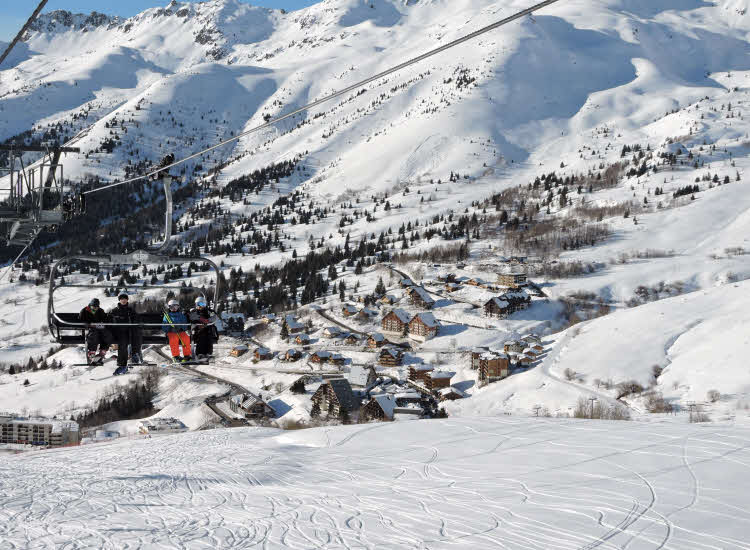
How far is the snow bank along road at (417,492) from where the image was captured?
11.3m

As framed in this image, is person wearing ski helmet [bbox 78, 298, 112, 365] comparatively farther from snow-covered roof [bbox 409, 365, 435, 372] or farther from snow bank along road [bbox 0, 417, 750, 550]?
snow-covered roof [bbox 409, 365, 435, 372]

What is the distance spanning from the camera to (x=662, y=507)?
41.1ft

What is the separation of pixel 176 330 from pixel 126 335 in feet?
4.65

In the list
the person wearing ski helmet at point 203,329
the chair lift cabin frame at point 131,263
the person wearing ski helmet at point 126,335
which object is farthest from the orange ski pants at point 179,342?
the person wearing ski helmet at point 126,335

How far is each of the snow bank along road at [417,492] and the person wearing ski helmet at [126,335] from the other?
3461mm

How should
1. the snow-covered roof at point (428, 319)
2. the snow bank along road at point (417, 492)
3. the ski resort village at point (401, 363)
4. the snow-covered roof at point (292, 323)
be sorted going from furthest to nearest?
the snow-covered roof at point (292, 323), the snow-covered roof at point (428, 319), the ski resort village at point (401, 363), the snow bank along road at point (417, 492)

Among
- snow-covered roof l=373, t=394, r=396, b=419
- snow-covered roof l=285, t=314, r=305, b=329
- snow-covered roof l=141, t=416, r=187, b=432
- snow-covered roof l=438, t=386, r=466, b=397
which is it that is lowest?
snow-covered roof l=141, t=416, r=187, b=432

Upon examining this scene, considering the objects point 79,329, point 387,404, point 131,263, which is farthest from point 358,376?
point 131,263

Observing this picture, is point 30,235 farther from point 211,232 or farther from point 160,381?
point 211,232

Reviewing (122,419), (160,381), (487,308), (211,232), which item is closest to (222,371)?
(160,381)

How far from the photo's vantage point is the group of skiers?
45.6 ft

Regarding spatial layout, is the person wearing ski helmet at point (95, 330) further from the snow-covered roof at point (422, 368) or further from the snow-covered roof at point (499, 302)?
the snow-covered roof at point (499, 302)

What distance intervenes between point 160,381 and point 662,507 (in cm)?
5114

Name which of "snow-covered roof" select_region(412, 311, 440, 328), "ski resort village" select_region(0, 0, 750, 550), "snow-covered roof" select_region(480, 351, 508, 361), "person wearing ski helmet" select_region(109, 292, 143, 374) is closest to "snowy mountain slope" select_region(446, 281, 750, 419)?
"ski resort village" select_region(0, 0, 750, 550)
